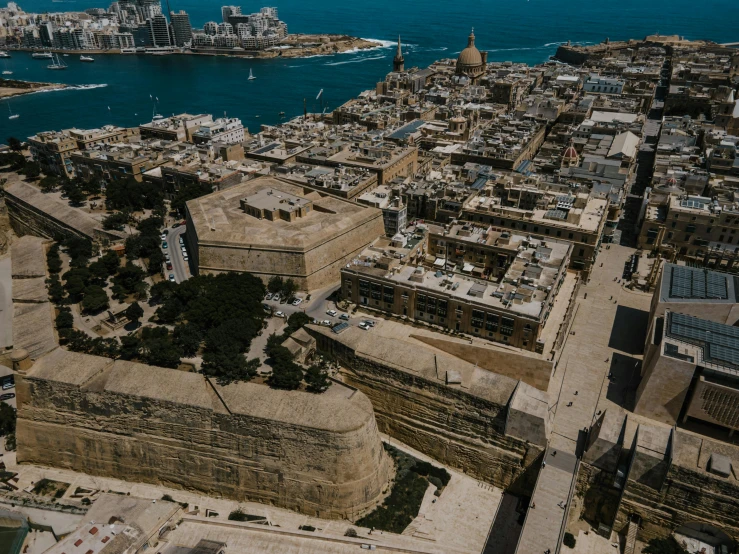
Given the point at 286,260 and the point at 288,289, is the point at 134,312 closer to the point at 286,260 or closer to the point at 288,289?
the point at 288,289

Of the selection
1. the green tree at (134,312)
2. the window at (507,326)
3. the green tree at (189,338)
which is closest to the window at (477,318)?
the window at (507,326)

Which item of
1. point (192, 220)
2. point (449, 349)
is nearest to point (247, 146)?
point (192, 220)

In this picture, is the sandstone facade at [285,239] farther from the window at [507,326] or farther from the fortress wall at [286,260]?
the window at [507,326]

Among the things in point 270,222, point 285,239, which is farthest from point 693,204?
point 270,222

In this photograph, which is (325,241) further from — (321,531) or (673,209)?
(673,209)

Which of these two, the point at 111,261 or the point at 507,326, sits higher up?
the point at 111,261

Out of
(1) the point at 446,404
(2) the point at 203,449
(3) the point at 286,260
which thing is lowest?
(2) the point at 203,449
